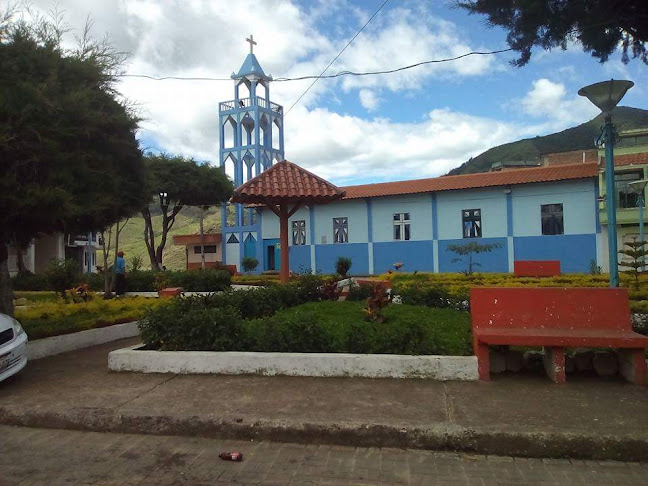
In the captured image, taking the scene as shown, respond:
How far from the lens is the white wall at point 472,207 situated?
2695 cm

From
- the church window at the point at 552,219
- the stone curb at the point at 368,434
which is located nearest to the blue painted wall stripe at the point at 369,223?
the church window at the point at 552,219

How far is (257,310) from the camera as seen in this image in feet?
27.2

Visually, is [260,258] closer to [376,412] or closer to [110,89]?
[110,89]

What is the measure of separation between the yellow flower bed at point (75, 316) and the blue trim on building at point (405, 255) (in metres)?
20.6

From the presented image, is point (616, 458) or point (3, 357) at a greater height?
point (3, 357)


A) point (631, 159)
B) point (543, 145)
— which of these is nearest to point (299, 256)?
→ point (631, 159)

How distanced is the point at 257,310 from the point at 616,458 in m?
5.75

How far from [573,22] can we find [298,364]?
4.55m

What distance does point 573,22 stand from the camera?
5.09 m

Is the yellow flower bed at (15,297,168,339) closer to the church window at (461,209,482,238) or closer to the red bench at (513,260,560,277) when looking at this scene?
the red bench at (513,260,560,277)

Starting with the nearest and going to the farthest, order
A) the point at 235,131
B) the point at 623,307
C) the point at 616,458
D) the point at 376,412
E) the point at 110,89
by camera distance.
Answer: the point at 616,458, the point at 376,412, the point at 623,307, the point at 110,89, the point at 235,131

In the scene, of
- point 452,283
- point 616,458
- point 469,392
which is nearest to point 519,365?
point 469,392

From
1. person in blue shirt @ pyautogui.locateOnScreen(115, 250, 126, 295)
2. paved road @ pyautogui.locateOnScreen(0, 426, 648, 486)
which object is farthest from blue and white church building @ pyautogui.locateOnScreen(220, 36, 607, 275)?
paved road @ pyautogui.locateOnScreen(0, 426, 648, 486)

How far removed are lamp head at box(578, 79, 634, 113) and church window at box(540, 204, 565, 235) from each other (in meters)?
20.9
